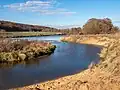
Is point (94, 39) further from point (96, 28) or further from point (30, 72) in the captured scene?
point (30, 72)

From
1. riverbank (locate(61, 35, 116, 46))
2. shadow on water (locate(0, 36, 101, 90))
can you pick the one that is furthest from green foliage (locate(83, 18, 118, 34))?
shadow on water (locate(0, 36, 101, 90))

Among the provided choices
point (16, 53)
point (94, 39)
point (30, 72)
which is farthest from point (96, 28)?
point (30, 72)

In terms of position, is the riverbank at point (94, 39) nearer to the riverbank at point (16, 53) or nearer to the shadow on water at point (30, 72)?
the riverbank at point (16, 53)

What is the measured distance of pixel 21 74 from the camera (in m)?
25.1

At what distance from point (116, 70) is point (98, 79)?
6.28 feet

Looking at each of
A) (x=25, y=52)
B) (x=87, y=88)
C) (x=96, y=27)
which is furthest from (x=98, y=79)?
(x=96, y=27)

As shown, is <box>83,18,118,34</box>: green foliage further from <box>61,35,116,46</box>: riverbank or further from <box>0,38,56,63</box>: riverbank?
<box>0,38,56,63</box>: riverbank

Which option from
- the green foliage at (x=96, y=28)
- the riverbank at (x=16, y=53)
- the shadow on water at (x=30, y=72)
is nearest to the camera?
the shadow on water at (x=30, y=72)

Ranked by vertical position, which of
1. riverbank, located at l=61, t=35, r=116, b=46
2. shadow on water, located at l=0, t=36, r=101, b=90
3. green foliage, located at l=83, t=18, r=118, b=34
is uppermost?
green foliage, located at l=83, t=18, r=118, b=34

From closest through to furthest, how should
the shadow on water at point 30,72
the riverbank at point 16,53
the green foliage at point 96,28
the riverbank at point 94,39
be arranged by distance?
1. the shadow on water at point 30,72
2. the riverbank at point 16,53
3. the riverbank at point 94,39
4. the green foliage at point 96,28

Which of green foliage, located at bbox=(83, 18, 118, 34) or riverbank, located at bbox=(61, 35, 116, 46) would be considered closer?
riverbank, located at bbox=(61, 35, 116, 46)

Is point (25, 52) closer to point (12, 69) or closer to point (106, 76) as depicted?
point (12, 69)

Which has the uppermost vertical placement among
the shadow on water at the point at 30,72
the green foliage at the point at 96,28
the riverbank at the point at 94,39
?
the green foliage at the point at 96,28

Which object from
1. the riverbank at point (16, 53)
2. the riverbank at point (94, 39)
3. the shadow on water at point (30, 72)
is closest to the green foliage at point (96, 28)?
the riverbank at point (94, 39)
